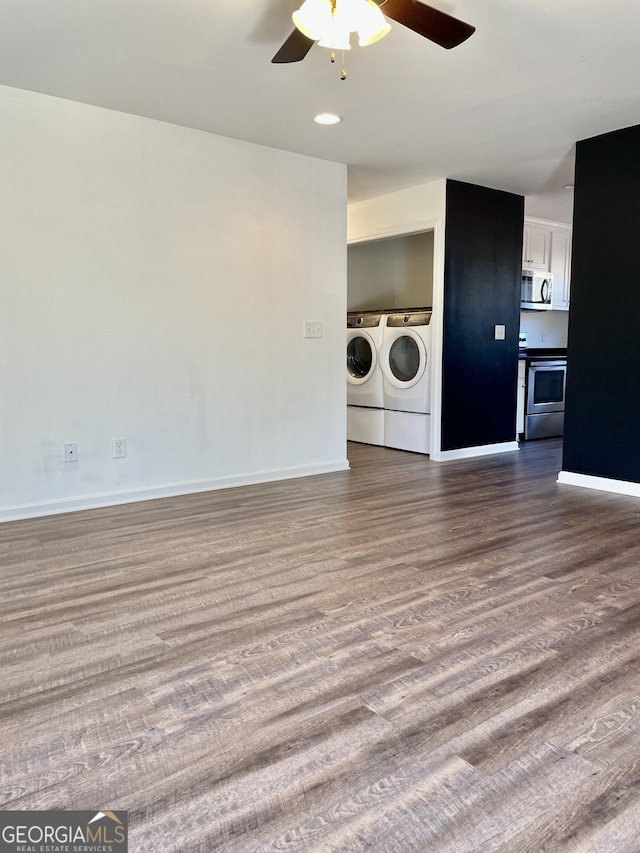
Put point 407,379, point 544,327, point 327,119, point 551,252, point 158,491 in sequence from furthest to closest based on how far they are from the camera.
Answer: point 544,327 < point 551,252 < point 407,379 < point 158,491 < point 327,119

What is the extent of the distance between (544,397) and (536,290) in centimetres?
119

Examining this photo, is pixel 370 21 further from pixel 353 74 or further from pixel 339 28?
pixel 353 74

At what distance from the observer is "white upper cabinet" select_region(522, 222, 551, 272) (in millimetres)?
6441

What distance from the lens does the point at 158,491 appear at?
3865mm

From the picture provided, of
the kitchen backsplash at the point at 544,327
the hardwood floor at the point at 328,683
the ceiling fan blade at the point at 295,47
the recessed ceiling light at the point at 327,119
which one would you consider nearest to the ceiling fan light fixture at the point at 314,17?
the ceiling fan blade at the point at 295,47

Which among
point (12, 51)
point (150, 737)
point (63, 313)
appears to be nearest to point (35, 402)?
point (63, 313)

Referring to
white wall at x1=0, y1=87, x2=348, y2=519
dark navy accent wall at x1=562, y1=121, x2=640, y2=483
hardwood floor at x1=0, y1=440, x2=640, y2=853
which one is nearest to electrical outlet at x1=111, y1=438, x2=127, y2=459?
white wall at x1=0, y1=87, x2=348, y2=519

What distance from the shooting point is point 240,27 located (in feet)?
8.34

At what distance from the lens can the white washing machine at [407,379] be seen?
5266mm

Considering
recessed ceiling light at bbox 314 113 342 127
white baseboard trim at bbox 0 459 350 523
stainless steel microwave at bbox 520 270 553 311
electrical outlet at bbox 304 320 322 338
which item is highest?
recessed ceiling light at bbox 314 113 342 127

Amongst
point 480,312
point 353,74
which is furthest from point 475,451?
point 353,74

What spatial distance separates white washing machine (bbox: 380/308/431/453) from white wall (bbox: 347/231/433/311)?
144cm

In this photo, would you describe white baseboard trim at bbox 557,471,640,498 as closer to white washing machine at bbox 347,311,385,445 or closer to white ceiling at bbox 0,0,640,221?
white washing machine at bbox 347,311,385,445

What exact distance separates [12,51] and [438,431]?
381 centimetres
